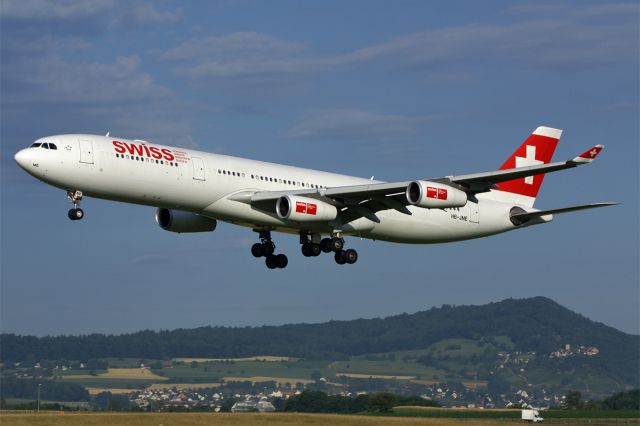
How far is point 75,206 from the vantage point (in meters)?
50.1

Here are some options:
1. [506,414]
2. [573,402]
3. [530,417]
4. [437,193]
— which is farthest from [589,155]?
[573,402]

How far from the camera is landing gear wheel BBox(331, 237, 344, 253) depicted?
189ft

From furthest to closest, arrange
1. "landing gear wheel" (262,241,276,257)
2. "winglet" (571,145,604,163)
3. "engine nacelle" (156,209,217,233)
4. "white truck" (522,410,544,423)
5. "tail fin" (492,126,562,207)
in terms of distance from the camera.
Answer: "white truck" (522,410,544,423), "tail fin" (492,126,562,207), "landing gear wheel" (262,241,276,257), "engine nacelle" (156,209,217,233), "winglet" (571,145,604,163)

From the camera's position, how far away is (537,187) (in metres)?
66.4

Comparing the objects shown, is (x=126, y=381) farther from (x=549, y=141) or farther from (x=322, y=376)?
(x=549, y=141)

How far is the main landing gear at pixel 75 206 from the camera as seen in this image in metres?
49.9

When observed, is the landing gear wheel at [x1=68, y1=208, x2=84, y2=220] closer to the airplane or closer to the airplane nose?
the airplane

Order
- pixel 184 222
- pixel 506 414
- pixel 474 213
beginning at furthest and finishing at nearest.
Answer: pixel 506 414
pixel 474 213
pixel 184 222

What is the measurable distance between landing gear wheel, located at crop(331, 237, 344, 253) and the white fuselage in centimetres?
63

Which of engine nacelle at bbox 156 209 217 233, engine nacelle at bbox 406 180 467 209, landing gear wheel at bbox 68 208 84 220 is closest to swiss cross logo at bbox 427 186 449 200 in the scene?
engine nacelle at bbox 406 180 467 209

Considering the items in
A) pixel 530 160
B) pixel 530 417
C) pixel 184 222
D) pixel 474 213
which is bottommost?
pixel 530 417

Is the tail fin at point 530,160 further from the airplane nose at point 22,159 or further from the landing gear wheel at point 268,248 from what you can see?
the airplane nose at point 22,159

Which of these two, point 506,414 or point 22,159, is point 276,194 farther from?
point 506,414

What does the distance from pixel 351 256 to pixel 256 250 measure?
6.07 metres
